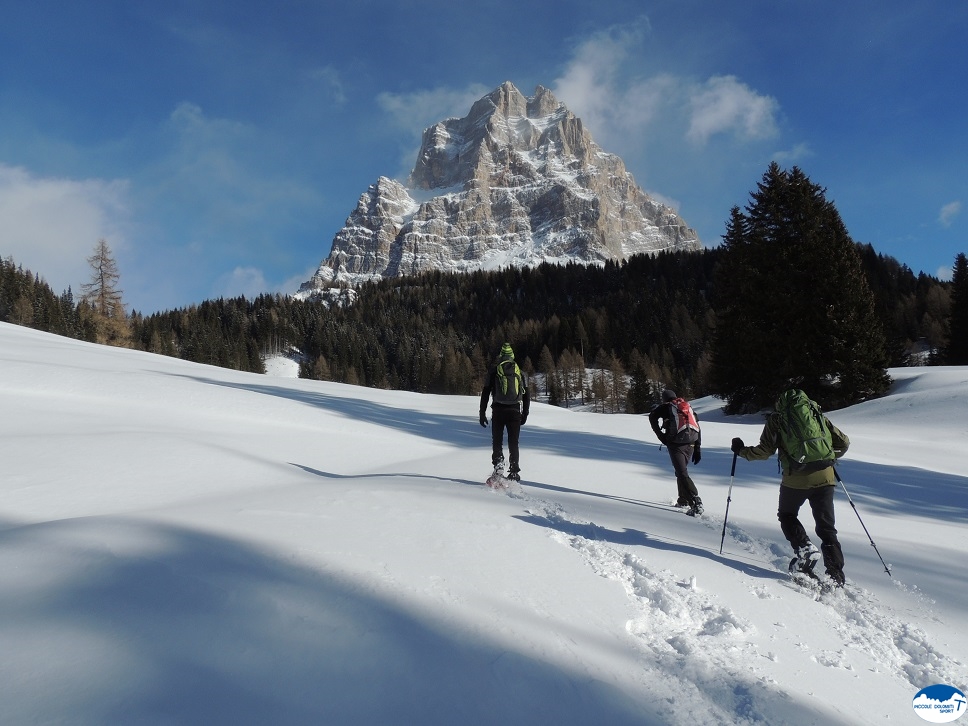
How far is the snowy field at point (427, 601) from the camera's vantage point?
8.45 ft

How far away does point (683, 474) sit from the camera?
24.6 ft

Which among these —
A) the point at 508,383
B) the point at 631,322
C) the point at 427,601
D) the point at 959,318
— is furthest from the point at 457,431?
the point at 631,322

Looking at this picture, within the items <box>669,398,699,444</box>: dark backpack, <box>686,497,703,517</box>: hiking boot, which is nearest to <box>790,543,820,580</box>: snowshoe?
<box>686,497,703,517</box>: hiking boot

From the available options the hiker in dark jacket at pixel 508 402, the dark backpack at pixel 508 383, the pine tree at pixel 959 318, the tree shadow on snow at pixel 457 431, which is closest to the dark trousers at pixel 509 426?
the hiker in dark jacket at pixel 508 402

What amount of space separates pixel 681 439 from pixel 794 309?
1983 cm

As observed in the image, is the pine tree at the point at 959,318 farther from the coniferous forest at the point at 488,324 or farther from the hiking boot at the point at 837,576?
the hiking boot at the point at 837,576

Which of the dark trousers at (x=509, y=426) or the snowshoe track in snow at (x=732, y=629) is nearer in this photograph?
the snowshoe track in snow at (x=732, y=629)

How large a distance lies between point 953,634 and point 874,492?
6640mm

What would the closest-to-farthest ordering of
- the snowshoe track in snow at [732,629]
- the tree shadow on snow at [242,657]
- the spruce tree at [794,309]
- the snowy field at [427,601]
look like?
the tree shadow on snow at [242,657] → the snowy field at [427,601] → the snowshoe track in snow at [732,629] → the spruce tree at [794,309]

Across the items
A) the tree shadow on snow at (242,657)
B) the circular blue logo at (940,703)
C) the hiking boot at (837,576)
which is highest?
the tree shadow on snow at (242,657)

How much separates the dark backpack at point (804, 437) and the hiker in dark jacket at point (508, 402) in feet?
13.0

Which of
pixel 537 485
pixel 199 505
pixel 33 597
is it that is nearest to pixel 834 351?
pixel 537 485

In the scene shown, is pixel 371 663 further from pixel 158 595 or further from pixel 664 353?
pixel 664 353

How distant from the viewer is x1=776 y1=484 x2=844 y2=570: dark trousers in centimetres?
505
